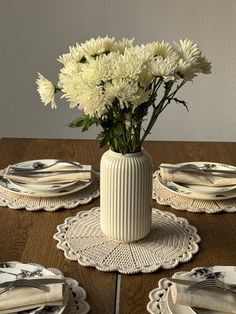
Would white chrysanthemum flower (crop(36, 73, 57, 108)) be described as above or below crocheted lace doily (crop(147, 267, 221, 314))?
above

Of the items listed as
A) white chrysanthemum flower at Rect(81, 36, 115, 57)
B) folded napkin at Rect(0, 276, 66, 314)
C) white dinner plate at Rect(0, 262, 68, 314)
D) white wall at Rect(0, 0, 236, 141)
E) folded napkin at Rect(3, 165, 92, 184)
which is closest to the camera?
folded napkin at Rect(0, 276, 66, 314)

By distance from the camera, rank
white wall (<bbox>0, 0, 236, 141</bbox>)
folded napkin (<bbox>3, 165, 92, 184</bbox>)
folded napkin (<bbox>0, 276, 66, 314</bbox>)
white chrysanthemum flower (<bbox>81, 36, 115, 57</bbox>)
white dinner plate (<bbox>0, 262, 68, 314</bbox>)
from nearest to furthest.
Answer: folded napkin (<bbox>0, 276, 66, 314</bbox>) → white dinner plate (<bbox>0, 262, 68, 314</bbox>) → white chrysanthemum flower (<bbox>81, 36, 115, 57</bbox>) → folded napkin (<bbox>3, 165, 92, 184</bbox>) → white wall (<bbox>0, 0, 236, 141</bbox>)

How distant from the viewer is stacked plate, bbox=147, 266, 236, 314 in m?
0.87

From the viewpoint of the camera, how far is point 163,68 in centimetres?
99

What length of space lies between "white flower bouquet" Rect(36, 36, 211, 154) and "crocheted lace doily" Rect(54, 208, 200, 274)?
20cm

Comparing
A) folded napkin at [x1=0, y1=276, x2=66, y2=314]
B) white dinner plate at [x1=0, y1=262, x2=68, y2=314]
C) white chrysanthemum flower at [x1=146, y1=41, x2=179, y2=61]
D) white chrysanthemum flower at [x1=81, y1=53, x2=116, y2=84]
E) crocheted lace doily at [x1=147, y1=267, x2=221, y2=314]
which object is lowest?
white dinner plate at [x1=0, y1=262, x2=68, y2=314]

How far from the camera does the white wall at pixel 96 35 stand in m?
2.87

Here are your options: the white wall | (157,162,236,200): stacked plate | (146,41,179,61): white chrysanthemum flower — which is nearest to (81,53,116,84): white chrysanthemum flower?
(146,41,179,61): white chrysanthemum flower

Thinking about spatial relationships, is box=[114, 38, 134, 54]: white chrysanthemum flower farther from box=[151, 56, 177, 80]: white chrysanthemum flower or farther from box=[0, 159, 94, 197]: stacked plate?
box=[0, 159, 94, 197]: stacked plate

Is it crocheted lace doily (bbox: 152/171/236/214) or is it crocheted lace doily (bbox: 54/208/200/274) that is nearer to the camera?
crocheted lace doily (bbox: 54/208/200/274)

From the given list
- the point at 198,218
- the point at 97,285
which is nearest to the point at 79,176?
the point at 198,218

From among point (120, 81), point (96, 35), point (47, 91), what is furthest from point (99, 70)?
point (96, 35)

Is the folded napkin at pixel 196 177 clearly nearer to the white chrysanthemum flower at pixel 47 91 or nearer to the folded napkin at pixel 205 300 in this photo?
the white chrysanthemum flower at pixel 47 91

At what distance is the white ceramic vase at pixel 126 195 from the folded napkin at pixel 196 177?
0.29 m
